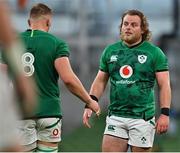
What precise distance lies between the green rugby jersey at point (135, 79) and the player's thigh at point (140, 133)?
0.07 meters

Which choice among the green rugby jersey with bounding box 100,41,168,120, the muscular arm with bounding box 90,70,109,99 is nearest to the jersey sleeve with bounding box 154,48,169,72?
the green rugby jersey with bounding box 100,41,168,120

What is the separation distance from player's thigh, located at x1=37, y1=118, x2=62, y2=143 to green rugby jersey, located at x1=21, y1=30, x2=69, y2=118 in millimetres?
63

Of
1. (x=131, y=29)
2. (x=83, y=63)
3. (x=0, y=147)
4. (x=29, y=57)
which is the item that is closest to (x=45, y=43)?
(x=29, y=57)

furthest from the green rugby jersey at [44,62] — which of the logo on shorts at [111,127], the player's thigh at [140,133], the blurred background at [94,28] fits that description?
the blurred background at [94,28]

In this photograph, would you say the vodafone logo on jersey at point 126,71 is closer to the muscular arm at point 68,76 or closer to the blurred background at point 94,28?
the muscular arm at point 68,76

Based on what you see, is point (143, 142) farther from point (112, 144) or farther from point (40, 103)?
point (40, 103)

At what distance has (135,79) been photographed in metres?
7.38

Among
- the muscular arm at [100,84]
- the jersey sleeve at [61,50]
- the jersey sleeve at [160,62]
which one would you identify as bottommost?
the muscular arm at [100,84]

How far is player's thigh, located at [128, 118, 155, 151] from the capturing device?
292 inches

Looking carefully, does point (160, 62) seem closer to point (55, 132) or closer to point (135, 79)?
point (135, 79)

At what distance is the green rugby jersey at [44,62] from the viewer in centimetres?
703

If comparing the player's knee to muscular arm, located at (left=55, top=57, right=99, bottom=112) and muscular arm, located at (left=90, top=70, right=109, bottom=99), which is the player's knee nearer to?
muscular arm, located at (left=55, top=57, right=99, bottom=112)

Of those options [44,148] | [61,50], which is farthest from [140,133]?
[61,50]

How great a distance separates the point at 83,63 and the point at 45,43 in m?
12.3
